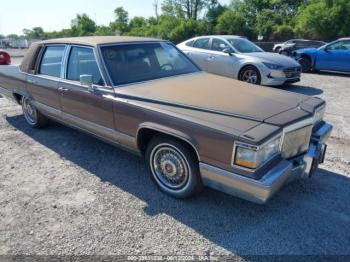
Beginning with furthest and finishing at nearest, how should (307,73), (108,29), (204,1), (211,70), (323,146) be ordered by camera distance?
1. (108,29)
2. (204,1)
3. (307,73)
4. (211,70)
5. (323,146)

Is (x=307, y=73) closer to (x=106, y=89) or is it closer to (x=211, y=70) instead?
(x=211, y=70)

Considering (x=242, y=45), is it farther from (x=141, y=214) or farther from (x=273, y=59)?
(x=141, y=214)

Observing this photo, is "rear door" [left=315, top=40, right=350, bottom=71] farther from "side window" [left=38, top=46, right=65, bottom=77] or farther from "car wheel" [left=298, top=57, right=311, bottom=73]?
"side window" [left=38, top=46, right=65, bottom=77]

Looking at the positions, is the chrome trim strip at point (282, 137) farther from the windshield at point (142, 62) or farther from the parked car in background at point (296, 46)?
the parked car in background at point (296, 46)

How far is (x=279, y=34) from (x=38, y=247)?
121 feet

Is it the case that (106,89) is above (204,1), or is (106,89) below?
below

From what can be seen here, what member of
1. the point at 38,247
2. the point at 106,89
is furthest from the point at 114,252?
the point at 106,89

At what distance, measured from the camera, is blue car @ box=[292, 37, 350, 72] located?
10.8 m

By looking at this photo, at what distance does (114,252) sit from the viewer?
2.58 metres

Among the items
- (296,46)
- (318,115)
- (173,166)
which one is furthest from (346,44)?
(173,166)

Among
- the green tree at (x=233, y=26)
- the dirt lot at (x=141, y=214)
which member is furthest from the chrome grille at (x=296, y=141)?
the green tree at (x=233, y=26)

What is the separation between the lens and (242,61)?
8.33 meters

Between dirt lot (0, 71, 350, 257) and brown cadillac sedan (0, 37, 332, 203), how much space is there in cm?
37

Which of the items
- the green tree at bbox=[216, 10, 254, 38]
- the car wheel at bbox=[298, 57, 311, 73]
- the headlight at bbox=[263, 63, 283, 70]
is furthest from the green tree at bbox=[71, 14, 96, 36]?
the headlight at bbox=[263, 63, 283, 70]
